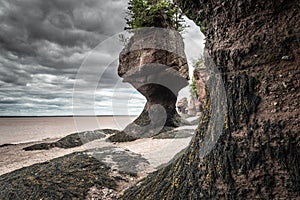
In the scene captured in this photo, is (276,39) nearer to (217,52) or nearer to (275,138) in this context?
(217,52)

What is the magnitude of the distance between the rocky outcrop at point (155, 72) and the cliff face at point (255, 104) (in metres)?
12.1

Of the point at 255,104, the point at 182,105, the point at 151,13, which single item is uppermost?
the point at 151,13

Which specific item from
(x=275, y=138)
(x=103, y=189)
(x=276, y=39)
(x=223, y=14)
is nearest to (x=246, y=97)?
(x=275, y=138)

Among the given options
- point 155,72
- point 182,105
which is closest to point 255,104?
point 155,72

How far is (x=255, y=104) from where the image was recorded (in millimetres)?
2248

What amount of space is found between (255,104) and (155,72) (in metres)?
13.4

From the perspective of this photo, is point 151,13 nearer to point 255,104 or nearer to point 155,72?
point 155,72

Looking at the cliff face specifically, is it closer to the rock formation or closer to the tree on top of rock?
the tree on top of rock

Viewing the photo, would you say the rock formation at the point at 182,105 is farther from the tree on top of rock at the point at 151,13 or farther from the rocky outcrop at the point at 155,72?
the tree on top of rock at the point at 151,13

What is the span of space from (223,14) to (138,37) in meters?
13.5

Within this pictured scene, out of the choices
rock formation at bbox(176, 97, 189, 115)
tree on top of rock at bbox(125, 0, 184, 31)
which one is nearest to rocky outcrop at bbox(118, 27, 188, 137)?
tree on top of rock at bbox(125, 0, 184, 31)

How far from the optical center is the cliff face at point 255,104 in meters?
2.04

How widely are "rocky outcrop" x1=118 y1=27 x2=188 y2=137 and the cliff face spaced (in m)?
12.1

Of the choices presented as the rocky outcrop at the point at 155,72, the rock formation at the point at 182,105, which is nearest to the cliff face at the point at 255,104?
the rocky outcrop at the point at 155,72
